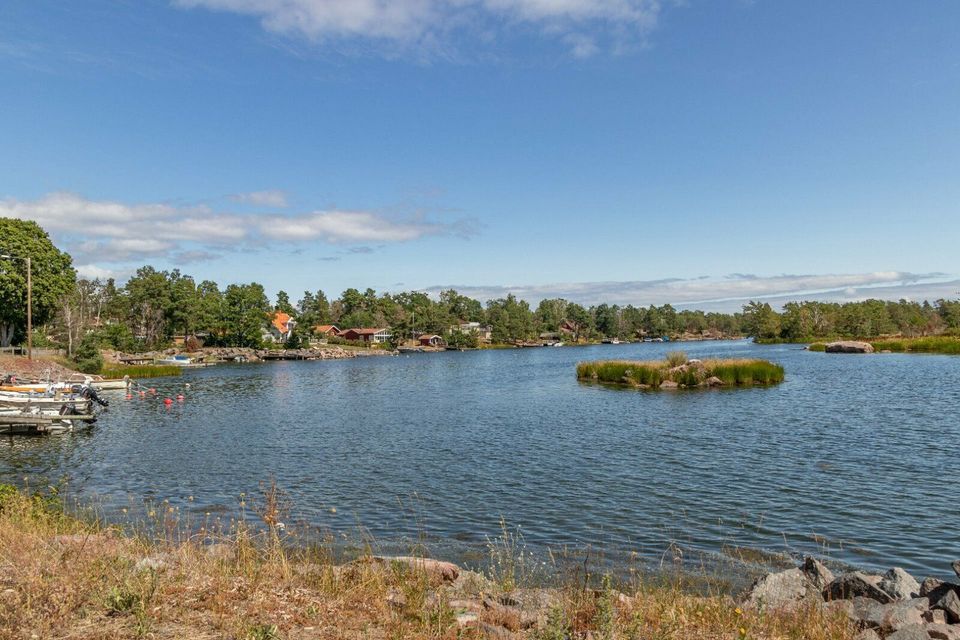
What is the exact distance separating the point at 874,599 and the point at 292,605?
9029mm

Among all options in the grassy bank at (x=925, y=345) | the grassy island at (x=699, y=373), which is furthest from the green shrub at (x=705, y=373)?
the grassy bank at (x=925, y=345)

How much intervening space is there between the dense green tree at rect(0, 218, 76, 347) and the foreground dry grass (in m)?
75.6

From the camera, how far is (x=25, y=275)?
71.3 m

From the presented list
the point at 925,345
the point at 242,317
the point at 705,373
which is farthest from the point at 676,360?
the point at 242,317

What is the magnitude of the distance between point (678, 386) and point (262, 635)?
49.4 meters

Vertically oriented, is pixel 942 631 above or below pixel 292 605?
below

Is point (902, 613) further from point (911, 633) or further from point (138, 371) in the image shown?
point (138, 371)

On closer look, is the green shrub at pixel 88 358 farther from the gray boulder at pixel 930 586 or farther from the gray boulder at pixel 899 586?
the gray boulder at pixel 930 586

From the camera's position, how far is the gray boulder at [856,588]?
32.0 ft

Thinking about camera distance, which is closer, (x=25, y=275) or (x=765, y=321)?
(x=25, y=275)

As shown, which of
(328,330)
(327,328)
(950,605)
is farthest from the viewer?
(327,328)

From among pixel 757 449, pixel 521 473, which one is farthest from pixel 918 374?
pixel 521 473

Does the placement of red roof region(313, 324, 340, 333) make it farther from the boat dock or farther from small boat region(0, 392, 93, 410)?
the boat dock

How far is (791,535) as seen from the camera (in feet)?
48.6
